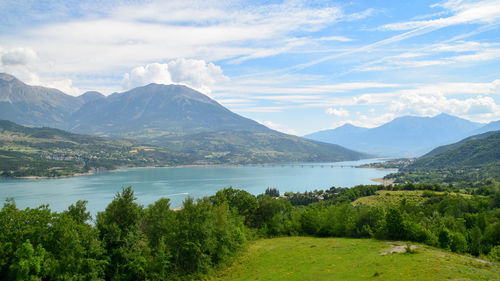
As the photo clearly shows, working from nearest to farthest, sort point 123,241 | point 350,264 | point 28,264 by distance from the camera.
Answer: point 28,264
point 350,264
point 123,241

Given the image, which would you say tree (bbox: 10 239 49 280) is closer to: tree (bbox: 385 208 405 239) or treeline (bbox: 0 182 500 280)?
treeline (bbox: 0 182 500 280)

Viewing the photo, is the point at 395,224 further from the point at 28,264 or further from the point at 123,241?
the point at 28,264

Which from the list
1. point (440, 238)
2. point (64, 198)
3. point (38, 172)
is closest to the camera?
point (440, 238)

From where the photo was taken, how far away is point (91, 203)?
10806 centimetres

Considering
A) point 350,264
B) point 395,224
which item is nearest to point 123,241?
point 350,264

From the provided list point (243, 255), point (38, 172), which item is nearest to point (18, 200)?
point (38, 172)

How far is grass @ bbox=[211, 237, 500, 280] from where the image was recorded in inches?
815

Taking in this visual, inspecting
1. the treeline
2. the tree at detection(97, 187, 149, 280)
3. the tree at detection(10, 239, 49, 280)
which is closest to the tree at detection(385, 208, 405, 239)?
the treeline

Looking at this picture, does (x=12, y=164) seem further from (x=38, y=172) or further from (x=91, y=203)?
(x=91, y=203)

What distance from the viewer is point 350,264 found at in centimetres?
2567

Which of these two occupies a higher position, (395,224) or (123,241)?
(123,241)

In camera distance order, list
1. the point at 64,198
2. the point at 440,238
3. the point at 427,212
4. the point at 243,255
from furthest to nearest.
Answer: the point at 64,198
the point at 427,212
the point at 243,255
the point at 440,238

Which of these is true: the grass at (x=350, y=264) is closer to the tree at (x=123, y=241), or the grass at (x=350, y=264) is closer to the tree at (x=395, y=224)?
the tree at (x=395, y=224)

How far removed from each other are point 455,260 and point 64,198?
125 m
